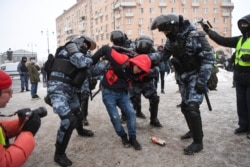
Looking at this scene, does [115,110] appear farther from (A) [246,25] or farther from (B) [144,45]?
(A) [246,25]

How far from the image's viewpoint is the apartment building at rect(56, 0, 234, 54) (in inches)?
2239

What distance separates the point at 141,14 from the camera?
57.6 m

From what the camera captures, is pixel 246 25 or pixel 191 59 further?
pixel 246 25

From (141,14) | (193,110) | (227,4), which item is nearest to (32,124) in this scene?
(193,110)

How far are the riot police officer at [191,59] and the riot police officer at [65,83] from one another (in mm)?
1301

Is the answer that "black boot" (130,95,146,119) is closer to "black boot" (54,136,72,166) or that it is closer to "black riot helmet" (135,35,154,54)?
"black riot helmet" (135,35,154,54)

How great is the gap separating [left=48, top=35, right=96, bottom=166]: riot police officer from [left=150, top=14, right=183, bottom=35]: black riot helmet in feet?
3.83

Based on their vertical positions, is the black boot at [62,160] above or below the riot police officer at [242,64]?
below

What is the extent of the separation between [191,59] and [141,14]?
55.0 meters

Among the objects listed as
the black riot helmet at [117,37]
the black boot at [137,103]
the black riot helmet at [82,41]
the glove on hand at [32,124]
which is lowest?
the black boot at [137,103]

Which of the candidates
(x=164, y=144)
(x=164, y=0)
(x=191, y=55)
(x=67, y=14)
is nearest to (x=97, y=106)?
(x=164, y=144)

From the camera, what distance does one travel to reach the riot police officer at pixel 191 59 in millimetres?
4195

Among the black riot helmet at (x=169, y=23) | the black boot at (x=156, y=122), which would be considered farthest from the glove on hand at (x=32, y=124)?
the black boot at (x=156, y=122)

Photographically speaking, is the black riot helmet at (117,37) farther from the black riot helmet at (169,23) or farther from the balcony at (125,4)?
the balcony at (125,4)
